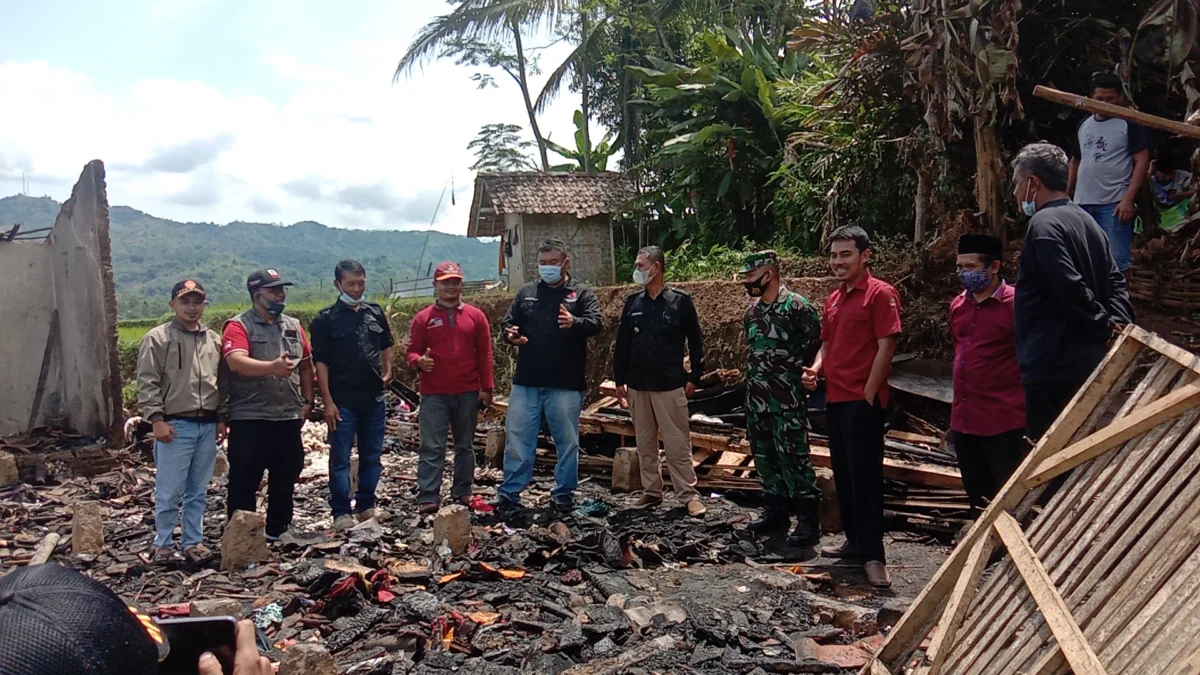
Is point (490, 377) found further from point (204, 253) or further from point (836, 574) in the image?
point (204, 253)

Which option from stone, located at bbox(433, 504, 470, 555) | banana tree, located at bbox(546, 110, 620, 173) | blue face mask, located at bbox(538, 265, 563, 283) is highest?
banana tree, located at bbox(546, 110, 620, 173)

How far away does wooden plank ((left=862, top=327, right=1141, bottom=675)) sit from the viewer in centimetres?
270

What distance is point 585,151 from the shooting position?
2516 centimetres

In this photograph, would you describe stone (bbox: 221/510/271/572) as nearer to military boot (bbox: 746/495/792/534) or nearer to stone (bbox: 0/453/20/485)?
military boot (bbox: 746/495/792/534)

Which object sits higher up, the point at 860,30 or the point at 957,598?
the point at 860,30

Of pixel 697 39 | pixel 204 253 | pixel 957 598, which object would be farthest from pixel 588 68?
pixel 204 253

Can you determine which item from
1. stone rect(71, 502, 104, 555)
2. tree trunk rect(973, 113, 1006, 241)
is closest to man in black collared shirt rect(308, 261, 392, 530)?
stone rect(71, 502, 104, 555)

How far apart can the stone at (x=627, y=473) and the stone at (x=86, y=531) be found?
4289 mm

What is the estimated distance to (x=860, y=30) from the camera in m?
8.04

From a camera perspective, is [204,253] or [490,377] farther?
[204,253]

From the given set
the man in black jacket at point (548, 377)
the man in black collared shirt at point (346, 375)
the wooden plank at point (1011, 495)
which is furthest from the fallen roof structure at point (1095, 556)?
the man in black collared shirt at point (346, 375)

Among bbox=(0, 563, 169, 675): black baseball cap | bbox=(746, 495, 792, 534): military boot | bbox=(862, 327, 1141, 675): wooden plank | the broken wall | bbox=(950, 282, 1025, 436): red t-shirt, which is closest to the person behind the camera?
bbox=(0, 563, 169, 675): black baseball cap

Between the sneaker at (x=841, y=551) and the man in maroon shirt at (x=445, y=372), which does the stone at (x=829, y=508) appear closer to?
the sneaker at (x=841, y=551)

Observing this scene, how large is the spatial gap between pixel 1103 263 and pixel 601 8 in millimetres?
22822
